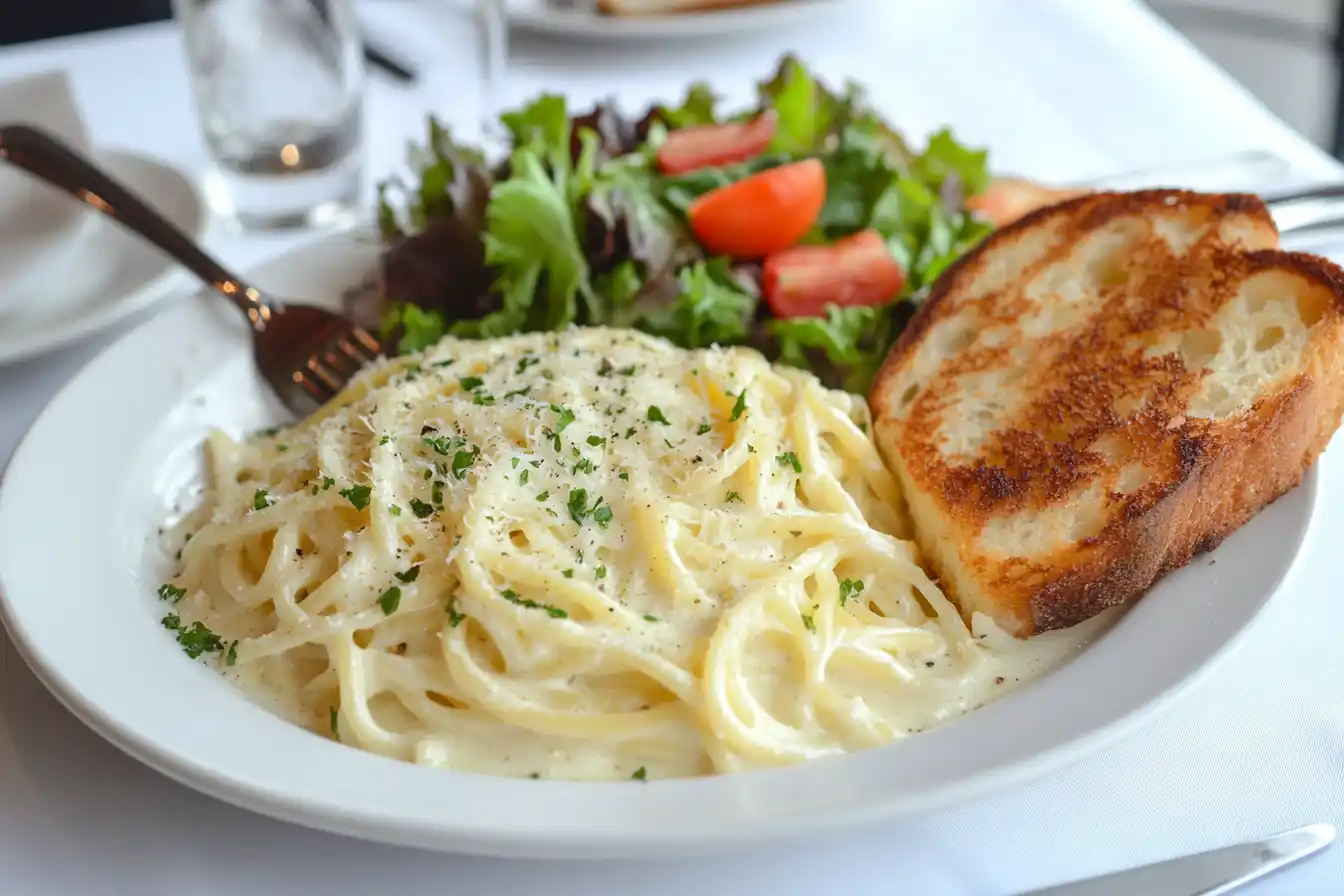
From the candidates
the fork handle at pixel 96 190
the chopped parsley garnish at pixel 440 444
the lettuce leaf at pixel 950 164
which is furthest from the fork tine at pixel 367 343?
the lettuce leaf at pixel 950 164

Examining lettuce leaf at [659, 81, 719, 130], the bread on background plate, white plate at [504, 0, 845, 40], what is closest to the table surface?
lettuce leaf at [659, 81, 719, 130]

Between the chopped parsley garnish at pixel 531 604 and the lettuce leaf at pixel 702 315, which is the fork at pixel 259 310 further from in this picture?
the chopped parsley garnish at pixel 531 604

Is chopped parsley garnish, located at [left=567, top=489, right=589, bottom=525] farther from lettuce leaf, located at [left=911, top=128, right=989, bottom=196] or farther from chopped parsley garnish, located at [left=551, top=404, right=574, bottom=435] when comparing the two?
lettuce leaf, located at [left=911, top=128, right=989, bottom=196]

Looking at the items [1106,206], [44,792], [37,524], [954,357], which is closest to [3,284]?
[37,524]

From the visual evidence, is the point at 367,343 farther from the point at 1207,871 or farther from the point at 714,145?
the point at 1207,871

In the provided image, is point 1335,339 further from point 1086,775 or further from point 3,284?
point 3,284

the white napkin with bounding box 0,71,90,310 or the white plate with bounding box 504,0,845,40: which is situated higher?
the white plate with bounding box 504,0,845,40
